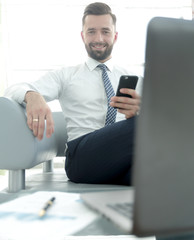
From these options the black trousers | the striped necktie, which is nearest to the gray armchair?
the black trousers

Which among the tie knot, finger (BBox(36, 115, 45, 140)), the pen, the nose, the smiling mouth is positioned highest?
the nose

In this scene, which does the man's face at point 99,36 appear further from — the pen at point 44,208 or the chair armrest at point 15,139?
the pen at point 44,208

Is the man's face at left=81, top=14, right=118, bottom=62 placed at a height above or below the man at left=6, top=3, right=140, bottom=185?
above

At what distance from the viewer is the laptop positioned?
351mm

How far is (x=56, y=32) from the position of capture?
13.1ft

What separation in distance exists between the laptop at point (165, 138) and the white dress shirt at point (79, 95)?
49.6 inches

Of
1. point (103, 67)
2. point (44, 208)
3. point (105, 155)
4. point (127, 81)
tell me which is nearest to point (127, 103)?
point (127, 81)

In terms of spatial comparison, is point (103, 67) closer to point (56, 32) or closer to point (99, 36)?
point (99, 36)

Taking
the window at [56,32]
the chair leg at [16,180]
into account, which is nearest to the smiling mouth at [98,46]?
the chair leg at [16,180]

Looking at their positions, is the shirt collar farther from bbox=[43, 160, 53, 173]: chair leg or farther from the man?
bbox=[43, 160, 53, 173]: chair leg

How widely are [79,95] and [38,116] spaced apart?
0.49 m

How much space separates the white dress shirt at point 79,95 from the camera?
1.67m

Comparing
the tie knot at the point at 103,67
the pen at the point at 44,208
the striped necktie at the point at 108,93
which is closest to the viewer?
the pen at the point at 44,208

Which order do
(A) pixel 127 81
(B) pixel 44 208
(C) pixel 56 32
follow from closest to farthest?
(B) pixel 44 208 → (A) pixel 127 81 → (C) pixel 56 32
